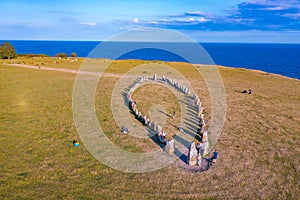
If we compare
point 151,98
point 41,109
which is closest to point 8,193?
point 41,109

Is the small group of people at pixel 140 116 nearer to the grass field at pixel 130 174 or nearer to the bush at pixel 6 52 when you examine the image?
the grass field at pixel 130 174

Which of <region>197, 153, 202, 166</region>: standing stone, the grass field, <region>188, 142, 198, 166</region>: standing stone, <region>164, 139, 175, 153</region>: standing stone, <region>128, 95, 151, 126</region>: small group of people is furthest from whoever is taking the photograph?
<region>128, 95, 151, 126</region>: small group of people

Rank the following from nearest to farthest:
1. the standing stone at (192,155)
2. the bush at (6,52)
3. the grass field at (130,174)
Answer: the grass field at (130,174) < the standing stone at (192,155) < the bush at (6,52)

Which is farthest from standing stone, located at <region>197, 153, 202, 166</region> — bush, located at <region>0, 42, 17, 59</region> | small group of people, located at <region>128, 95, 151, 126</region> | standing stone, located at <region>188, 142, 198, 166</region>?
bush, located at <region>0, 42, 17, 59</region>

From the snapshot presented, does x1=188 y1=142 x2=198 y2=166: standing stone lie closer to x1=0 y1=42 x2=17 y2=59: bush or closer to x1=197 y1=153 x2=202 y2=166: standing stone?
x1=197 y1=153 x2=202 y2=166: standing stone

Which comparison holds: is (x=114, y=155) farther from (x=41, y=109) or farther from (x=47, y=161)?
→ (x=41, y=109)

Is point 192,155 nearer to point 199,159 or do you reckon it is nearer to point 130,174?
point 199,159

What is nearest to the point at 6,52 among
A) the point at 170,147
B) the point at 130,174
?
the point at 170,147

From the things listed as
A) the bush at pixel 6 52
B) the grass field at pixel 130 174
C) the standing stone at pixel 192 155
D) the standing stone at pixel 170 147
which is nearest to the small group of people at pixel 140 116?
the grass field at pixel 130 174
